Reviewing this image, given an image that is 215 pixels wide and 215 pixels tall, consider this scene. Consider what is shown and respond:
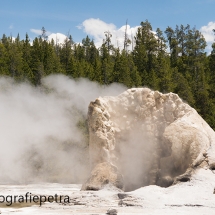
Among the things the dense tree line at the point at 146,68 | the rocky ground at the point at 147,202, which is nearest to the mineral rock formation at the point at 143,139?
the rocky ground at the point at 147,202

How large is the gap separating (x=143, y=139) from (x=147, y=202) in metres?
4.97

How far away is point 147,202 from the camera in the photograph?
1294 cm

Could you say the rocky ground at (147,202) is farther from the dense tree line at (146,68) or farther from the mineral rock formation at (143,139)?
the dense tree line at (146,68)

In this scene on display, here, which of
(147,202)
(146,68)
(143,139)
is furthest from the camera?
(146,68)

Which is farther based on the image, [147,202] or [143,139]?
[143,139]

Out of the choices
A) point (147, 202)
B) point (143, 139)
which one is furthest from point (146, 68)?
point (147, 202)

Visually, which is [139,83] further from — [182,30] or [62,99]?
[182,30]

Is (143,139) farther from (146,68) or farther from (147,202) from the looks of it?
(146,68)

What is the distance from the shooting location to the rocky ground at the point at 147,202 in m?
12.2

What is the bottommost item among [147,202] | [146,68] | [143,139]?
[147,202]

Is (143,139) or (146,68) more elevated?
(146,68)

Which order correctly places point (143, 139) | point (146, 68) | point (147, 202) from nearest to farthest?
point (147, 202) < point (143, 139) < point (146, 68)

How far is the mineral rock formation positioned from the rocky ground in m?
1.31

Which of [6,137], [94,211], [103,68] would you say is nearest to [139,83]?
[103,68]
